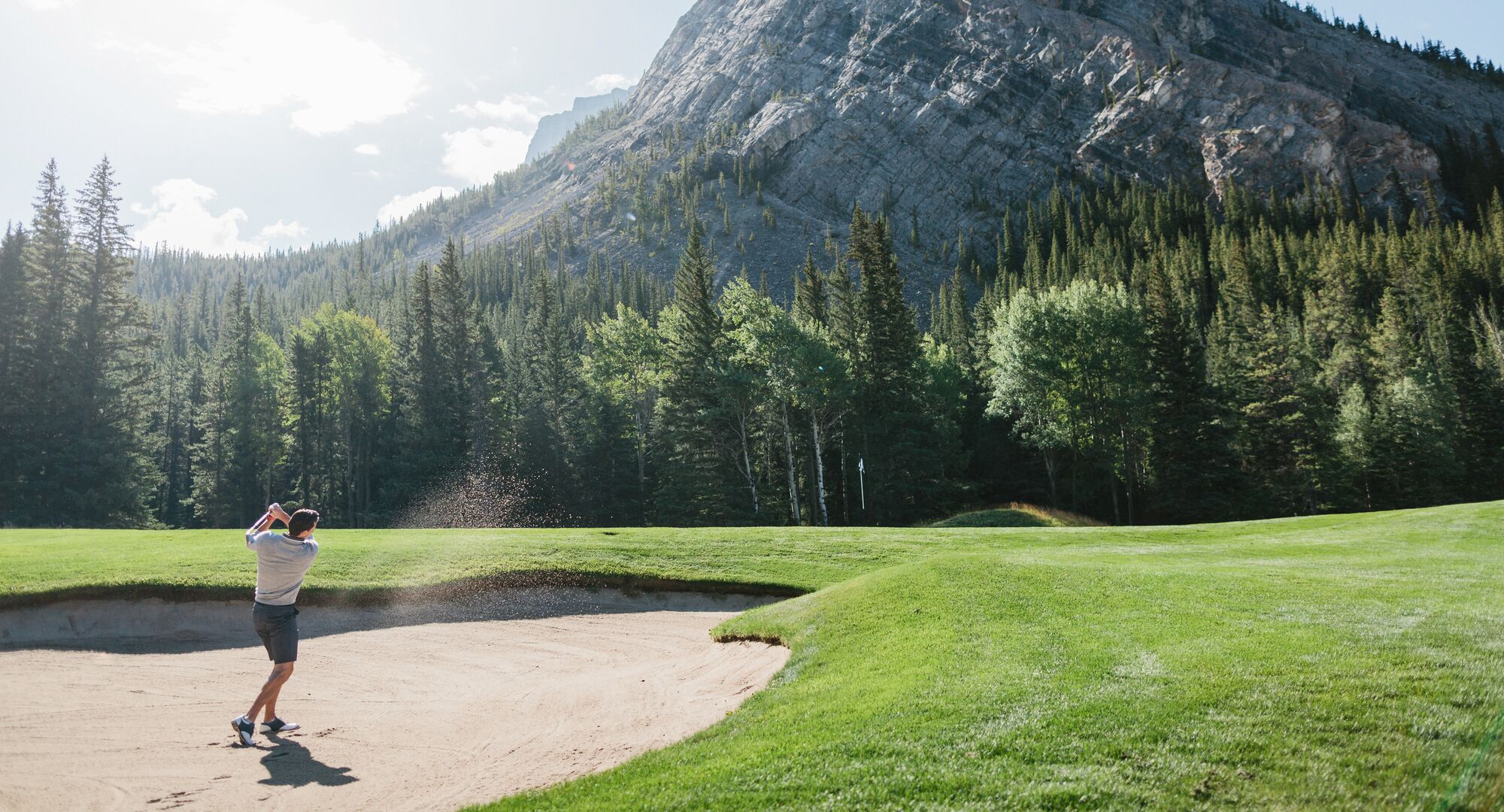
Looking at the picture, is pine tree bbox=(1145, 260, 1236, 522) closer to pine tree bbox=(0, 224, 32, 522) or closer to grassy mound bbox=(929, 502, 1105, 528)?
grassy mound bbox=(929, 502, 1105, 528)

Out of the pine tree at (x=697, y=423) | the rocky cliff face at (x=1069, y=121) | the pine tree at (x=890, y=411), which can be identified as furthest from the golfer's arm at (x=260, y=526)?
the rocky cliff face at (x=1069, y=121)

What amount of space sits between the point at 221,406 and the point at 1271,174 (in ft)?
601

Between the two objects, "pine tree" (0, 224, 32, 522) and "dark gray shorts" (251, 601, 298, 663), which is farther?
→ "pine tree" (0, 224, 32, 522)

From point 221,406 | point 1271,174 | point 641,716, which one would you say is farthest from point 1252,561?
point 1271,174

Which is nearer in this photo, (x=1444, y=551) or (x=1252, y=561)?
(x=1252, y=561)

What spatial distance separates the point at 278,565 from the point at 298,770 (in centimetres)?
251

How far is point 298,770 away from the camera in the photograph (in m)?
8.57

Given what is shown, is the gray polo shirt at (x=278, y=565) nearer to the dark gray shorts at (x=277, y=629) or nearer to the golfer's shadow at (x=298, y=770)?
the dark gray shorts at (x=277, y=629)

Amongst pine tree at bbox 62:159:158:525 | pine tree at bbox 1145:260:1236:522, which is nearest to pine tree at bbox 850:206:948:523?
pine tree at bbox 1145:260:1236:522

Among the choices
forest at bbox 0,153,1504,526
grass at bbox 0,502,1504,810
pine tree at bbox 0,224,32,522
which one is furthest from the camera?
forest at bbox 0,153,1504,526

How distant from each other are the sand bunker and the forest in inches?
1155

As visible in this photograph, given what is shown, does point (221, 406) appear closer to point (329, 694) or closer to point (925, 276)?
point (329, 694)

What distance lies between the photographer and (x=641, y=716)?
1023 centimetres

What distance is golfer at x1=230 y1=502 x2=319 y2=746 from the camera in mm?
9398
